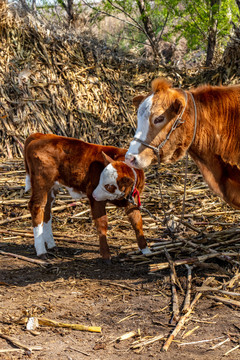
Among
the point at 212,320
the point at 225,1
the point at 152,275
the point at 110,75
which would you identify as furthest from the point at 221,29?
the point at 212,320

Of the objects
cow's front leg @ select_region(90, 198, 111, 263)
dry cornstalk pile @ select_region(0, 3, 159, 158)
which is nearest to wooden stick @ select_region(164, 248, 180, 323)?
cow's front leg @ select_region(90, 198, 111, 263)

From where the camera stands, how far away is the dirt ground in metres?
2.90

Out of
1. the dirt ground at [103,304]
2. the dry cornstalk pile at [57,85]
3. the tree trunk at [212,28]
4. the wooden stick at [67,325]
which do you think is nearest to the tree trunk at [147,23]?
the dry cornstalk pile at [57,85]

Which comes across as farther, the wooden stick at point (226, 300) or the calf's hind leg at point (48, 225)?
the calf's hind leg at point (48, 225)

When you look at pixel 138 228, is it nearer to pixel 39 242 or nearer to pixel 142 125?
pixel 39 242

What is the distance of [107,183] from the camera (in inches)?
179

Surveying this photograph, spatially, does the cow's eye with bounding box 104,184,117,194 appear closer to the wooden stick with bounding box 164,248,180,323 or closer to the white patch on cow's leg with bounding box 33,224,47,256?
the wooden stick with bounding box 164,248,180,323

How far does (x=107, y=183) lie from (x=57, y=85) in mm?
5771

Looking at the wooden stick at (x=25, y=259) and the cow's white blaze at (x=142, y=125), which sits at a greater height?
the cow's white blaze at (x=142, y=125)

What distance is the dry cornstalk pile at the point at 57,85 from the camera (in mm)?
9117

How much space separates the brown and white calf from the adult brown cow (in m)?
1.19

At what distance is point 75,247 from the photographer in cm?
541

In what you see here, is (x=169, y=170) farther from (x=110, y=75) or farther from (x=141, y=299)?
(x=141, y=299)

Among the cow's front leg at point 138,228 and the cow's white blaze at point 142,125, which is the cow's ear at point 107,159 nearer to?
the cow's front leg at point 138,228
